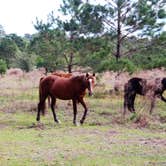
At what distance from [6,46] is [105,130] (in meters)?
38.4

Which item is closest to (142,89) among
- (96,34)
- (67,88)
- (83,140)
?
(67,88)

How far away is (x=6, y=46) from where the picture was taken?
160ft

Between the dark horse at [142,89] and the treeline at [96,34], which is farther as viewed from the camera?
the treeline at [96,34]

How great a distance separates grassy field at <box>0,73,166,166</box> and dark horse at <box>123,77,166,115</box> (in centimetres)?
47

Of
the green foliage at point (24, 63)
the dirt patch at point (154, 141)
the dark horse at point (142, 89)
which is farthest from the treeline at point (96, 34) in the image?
the green foliage at point (24, 63)

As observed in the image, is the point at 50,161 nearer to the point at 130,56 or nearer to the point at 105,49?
the point at 105,49

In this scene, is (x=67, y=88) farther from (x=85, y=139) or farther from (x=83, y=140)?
(x=83, y=140)

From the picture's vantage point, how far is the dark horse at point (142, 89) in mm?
15188

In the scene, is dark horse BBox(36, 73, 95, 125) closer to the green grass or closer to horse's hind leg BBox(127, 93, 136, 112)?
the green grass

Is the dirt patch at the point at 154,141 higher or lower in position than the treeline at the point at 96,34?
lower

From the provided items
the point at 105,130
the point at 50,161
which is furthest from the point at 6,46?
the point at 50,161

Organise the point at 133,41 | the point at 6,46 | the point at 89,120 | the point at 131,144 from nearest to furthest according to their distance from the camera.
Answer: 1. the point at 131,144
2. the point at 89,120
3. the point at 133,41
4. the point at 6,46

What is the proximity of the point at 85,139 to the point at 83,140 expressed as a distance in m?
0.15

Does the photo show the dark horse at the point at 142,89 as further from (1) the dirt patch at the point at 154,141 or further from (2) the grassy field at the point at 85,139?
(1) the dirt patch at the point at 154,141
